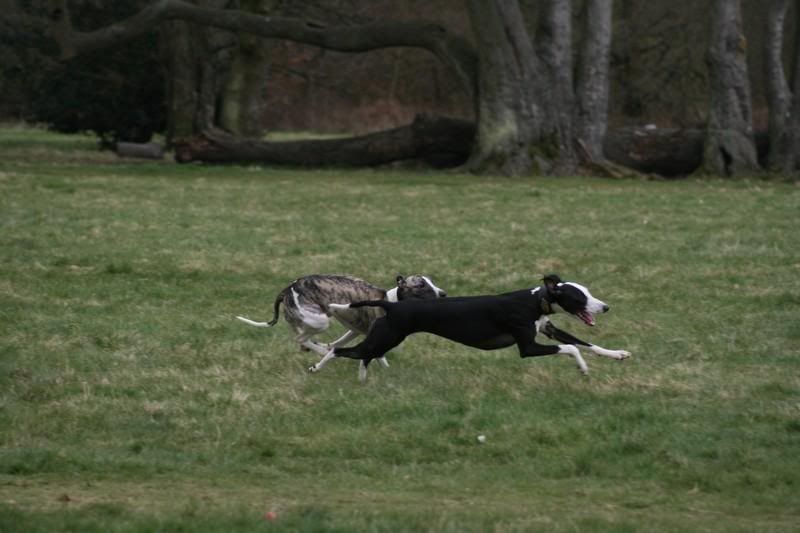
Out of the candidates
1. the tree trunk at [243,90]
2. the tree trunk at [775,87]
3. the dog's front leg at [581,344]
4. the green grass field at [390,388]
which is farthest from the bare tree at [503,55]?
the dog's front leg at [581,344]

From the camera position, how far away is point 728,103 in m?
26.7

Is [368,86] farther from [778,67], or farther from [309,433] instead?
[309,433]

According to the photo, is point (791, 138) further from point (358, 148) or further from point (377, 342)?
point (377, 342)

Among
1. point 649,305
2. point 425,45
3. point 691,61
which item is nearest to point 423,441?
point 649,305

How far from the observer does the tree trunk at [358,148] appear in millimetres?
27797

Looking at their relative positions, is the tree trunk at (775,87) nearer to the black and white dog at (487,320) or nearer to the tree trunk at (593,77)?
the tree trunk at (593,77)

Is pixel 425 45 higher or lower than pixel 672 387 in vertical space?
higher

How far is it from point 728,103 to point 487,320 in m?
18.6

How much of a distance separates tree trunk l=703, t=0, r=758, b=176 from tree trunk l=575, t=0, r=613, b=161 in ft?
6.88

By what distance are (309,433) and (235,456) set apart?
63cm

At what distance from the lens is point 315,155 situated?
93.1 feet

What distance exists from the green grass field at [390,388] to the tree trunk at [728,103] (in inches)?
324

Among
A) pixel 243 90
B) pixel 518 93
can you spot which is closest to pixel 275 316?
pixel 518 93

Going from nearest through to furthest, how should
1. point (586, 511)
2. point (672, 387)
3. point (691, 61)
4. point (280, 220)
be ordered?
point (586, 511)
point (672, 387)
point (280, 220)
point (691, 61)
